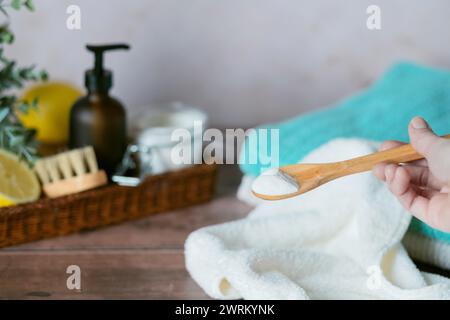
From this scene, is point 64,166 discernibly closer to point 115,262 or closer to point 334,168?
point 115,262

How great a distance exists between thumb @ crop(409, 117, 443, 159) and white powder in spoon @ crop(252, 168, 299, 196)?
99mm

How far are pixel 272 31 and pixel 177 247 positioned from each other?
0.42 m

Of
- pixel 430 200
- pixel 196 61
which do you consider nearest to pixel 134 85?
pixel 196 61

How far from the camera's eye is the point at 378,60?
109cm

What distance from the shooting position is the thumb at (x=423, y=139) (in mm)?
532

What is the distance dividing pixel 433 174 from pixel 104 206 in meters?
0.36

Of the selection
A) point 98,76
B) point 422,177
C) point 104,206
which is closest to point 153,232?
point 104,206

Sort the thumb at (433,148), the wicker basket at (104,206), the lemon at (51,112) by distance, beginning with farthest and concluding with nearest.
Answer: the lemon at (51,112), the wicker basket at (104,206), the thumb at (433,148)

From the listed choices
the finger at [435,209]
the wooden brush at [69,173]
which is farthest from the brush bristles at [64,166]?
the finger at [435,209]

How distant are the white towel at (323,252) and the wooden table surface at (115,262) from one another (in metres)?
0.04

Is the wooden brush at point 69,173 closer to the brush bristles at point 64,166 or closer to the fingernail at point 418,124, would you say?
the brush bristles at point 64,166

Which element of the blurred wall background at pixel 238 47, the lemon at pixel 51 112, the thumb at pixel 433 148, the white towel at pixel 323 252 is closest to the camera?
the thumb at pixel 433 148

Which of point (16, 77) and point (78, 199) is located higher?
point (16, 77)
